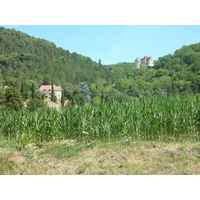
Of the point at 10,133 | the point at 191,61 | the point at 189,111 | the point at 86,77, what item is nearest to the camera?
the point at 189,111

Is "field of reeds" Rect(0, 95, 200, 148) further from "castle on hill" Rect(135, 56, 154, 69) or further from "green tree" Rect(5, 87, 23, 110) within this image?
A: "castle on hill" Rect(135, 56, 154, 69)

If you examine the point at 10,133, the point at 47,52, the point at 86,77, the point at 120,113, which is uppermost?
the point at 47,52

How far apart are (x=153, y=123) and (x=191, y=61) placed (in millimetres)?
45007

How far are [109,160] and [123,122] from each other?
2.22 m

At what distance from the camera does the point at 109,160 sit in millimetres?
5289

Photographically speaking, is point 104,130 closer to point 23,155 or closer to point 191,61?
point 23,155

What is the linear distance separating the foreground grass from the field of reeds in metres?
1.18

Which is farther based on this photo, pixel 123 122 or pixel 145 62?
pixel 145 62

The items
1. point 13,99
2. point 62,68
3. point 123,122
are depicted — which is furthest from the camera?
point 62,68

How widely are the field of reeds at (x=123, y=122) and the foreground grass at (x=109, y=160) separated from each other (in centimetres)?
118

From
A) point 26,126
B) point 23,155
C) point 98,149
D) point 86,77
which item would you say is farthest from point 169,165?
point 86,77

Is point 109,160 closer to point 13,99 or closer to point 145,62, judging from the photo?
point 13,99

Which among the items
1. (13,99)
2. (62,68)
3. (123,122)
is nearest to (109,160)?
(123,122)

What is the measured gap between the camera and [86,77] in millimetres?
71000
